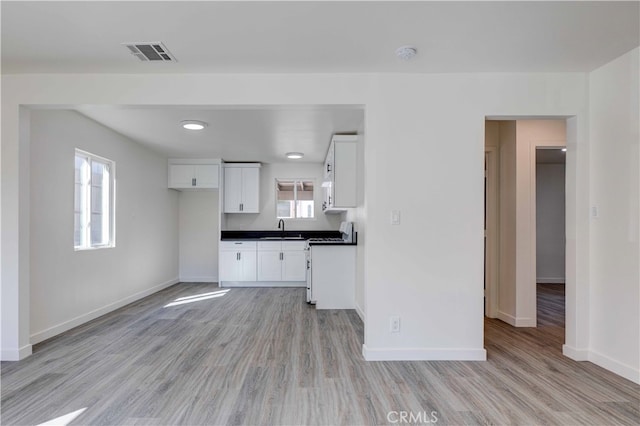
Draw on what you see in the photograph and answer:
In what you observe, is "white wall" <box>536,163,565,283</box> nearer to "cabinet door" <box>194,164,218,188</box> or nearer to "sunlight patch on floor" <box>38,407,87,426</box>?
"cabinet door" <box>194,164,218,188</box>

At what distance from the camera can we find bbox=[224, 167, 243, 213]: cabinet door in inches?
261

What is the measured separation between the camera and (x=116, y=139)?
181 inches

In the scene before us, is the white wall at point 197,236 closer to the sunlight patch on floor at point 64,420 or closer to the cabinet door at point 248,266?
the cabinet door at point 248,266

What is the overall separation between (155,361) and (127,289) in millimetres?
2554

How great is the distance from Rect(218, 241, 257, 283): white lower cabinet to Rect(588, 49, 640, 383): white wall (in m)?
4.97

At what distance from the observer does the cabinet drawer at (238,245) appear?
20.5 feet

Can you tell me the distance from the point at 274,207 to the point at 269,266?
134cm

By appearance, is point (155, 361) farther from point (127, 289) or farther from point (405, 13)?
point (405, 13)

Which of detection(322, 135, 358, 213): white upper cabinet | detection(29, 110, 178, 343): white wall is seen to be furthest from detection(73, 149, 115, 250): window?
detection(322, 135, 358, 213): white upper cabinet

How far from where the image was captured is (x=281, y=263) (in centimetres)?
623

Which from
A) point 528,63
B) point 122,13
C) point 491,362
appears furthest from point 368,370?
point 122,13

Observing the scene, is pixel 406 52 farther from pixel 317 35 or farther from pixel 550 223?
pixel 550 223

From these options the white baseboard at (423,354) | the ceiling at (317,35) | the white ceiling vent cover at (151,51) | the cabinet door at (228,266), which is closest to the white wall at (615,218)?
the ceiling at (317,35)

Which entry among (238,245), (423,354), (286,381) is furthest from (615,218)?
(238,245)
